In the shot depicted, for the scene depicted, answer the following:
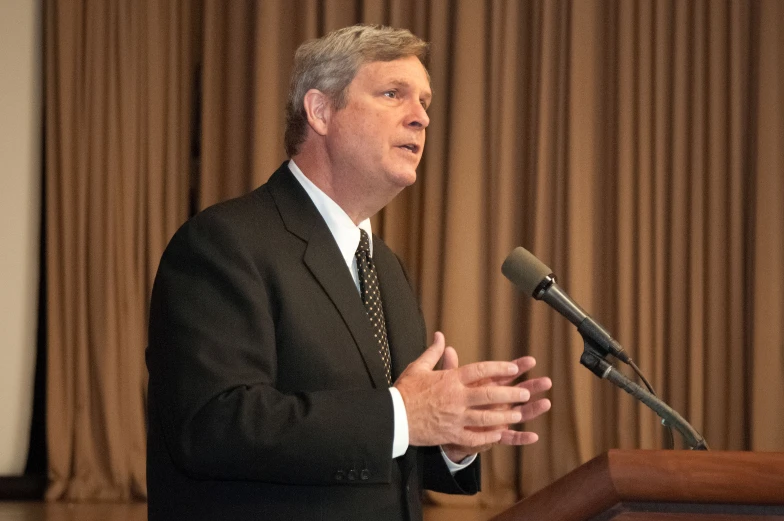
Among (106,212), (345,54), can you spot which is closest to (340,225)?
(345,54)

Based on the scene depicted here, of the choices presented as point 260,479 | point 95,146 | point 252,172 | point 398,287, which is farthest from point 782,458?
point 95,146

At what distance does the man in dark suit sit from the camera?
5.54 ft

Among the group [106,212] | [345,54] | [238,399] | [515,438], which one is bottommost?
[515,438]

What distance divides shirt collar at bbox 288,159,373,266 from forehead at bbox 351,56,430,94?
269mm

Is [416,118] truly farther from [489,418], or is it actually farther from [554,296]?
[489,418]

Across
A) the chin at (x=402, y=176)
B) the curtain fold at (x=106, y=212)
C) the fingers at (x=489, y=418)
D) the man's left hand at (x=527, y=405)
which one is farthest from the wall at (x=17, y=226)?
the fingers at (x=489, y=418)

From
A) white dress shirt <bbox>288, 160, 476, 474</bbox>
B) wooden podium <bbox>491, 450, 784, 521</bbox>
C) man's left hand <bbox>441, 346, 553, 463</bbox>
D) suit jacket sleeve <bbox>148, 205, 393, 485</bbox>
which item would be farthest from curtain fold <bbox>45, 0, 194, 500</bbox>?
wooden podium <bbox>491, 450, 784, 521</bbox>

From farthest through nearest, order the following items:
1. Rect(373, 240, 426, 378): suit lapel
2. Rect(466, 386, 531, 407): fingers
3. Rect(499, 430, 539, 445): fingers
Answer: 1. Rect(373, 240, 426, 378): suit lapel
2. Rect(499, 430, 539, 445): fingers
3. Rect(466, 386, 531, 407): fingers

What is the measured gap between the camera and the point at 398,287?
2.33 metres

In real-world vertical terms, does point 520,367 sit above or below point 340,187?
below

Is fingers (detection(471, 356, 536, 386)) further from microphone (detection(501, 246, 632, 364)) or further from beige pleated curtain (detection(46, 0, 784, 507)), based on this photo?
beige pleated curtain (detection(46, 0, 784, 507))

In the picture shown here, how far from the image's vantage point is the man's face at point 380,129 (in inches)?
86.4

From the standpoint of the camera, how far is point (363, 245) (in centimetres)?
221

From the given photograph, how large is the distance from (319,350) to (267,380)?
15 cm
